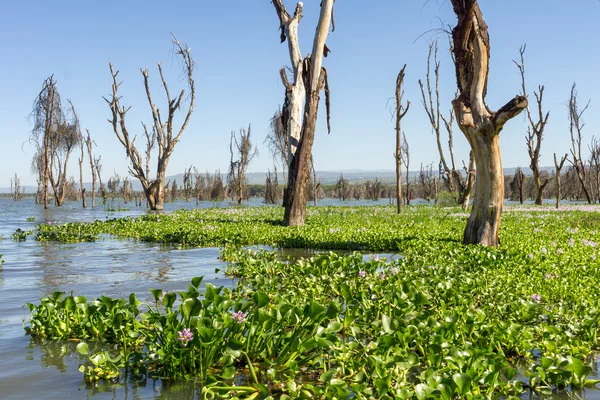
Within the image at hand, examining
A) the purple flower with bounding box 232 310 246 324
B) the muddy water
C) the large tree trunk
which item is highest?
the large tree trunk

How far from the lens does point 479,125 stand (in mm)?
9898

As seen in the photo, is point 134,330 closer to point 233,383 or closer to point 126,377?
point 126,377

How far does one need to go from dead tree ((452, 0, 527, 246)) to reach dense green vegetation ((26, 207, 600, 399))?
9.17 feet

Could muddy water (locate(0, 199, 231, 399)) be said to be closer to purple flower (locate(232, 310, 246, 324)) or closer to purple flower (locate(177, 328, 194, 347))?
purple flower (locate(177, 328, 194, 347))

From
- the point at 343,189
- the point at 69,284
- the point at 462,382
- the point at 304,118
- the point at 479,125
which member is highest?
the point at 304,118

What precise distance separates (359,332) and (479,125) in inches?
257

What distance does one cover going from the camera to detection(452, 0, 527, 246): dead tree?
996 centimetres

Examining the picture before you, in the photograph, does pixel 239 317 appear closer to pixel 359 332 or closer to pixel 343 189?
pixel 359 332

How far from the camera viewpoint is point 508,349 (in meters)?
4.29

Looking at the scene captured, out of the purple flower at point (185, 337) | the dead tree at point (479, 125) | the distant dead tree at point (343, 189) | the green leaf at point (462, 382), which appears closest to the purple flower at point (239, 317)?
the purple flower at point (185, 337)

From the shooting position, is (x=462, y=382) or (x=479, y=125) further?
(x=479, y=125)

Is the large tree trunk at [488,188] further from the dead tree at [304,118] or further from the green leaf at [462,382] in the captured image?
the green leaf at [462,382]

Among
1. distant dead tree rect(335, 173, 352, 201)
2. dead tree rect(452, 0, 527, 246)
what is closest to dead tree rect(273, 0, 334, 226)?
dead tree rect(452, 0, 527, 246)

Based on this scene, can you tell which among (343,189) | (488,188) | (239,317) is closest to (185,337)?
(239,317)
